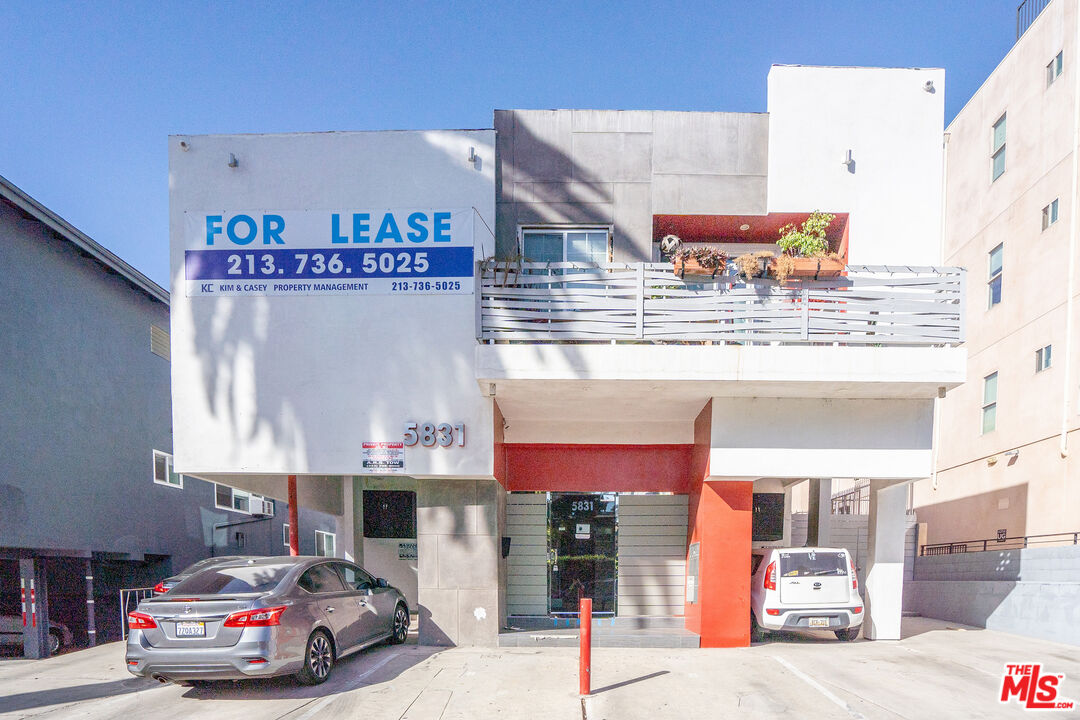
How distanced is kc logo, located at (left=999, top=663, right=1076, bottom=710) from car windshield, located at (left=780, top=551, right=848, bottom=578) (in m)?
2.14

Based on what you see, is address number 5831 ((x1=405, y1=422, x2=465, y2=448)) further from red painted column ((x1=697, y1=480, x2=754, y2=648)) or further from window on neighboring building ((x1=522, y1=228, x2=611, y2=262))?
red painted column ((x1=697, y1=480, x2=754, y2=648))

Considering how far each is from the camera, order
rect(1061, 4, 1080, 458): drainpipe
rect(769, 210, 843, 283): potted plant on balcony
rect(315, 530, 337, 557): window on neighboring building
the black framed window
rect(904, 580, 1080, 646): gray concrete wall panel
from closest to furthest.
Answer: rect(769, 210, 843, 283): potted plant on balcony → rect(904, 580, 1080, 646): gray concrete wall panel → the black framed window → rect(1061, 4, 1080, 458): drainpipe → rect(315, 530, 337, 557): window on neighboring building

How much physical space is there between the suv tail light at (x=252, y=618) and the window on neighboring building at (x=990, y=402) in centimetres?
1724

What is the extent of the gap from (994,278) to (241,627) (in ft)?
62.0

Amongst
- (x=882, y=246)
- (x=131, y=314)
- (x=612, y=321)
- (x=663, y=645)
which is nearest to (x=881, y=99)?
(x=882, y=246)

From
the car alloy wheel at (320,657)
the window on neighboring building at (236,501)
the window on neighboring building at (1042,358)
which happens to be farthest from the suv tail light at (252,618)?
the window on neighboring building at (1042,358)

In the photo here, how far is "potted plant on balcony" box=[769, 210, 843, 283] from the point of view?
7.62 meters

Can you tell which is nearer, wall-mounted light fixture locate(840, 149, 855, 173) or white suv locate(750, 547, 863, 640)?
white suv locate(750, 547, 863, 640)

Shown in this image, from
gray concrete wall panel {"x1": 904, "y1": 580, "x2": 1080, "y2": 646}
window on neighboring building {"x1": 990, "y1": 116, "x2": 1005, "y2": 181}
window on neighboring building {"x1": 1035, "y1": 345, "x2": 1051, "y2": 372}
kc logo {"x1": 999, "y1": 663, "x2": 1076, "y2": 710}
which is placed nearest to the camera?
kc logo {"x1": 999, "y1": 663, "x2": 1076, "y2": 710}

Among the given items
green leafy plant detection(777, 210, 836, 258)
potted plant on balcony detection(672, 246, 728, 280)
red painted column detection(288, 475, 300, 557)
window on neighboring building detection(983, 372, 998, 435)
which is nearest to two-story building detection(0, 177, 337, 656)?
red painted column detection(288, 475, 300, 557)

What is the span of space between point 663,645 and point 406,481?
6.47 metres

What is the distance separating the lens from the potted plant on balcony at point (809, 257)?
25.0 feet

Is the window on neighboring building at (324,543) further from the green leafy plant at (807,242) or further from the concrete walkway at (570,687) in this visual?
the green leafy plant at (807,242)

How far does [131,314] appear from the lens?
13.2 m
